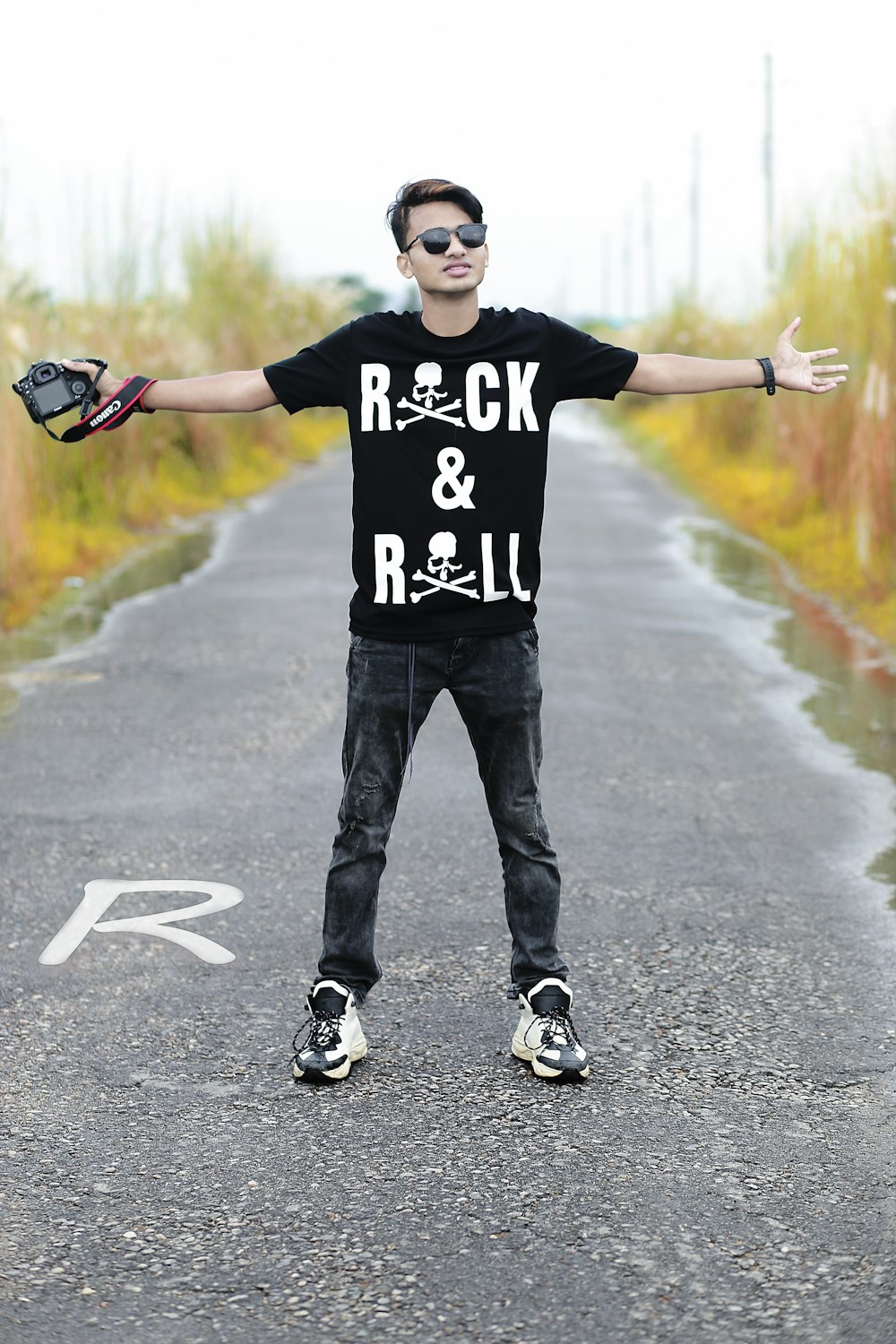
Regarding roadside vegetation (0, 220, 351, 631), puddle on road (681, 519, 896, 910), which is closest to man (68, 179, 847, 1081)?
puddle on road (681, 519, 896, 910)

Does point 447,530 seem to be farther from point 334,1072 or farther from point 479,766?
point 334,1072

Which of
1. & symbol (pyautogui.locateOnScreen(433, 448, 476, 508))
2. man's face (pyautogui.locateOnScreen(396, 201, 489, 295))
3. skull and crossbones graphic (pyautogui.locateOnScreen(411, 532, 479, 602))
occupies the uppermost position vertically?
man's face (pyautogui.locateOnScreen(396, 201, 489, 295))

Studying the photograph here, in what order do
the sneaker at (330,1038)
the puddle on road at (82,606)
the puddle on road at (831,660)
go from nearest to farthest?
the sneaker at (330,1038) → the puddle on road at (831,660) → the puddle on road at (82,606)

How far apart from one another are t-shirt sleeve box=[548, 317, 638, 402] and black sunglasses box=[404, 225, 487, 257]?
0.25m

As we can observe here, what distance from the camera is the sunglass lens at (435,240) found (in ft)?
12.0

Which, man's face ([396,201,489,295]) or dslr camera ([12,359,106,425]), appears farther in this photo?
dslr camera ([12,359,106,425])

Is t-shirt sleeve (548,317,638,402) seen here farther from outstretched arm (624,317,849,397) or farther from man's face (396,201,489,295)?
man's face (396,201,489,295)

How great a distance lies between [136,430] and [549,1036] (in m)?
11.9

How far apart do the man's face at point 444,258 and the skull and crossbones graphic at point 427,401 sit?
0.57 feet

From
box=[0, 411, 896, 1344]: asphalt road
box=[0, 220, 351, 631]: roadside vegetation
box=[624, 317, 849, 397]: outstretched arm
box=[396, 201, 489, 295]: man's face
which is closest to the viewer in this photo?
box=[0, 411, 896, 1344]: asphalt road

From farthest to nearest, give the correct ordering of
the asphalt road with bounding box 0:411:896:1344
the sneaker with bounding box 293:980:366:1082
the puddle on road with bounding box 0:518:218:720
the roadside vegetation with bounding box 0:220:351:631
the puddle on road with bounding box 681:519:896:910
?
1. the roadside vegetation with bounding box 0:220:351:631
2. the puddle on road with bounding box 0:518:218:720
3. the puddle on road with bounding box 681:519:896:910
4. the sneaker with bounding box 293:980:366:1082
5. the asphalt road with bounding box 0:411:896:1344

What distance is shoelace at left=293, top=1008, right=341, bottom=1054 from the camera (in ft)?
12.5

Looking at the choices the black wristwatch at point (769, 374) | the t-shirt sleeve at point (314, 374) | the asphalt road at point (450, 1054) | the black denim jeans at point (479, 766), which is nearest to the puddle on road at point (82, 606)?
the asphalt road at point (450, 1054)

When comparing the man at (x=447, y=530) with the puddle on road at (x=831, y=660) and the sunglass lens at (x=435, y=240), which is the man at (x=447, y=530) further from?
the puddle on road at (x=831, y=660)
